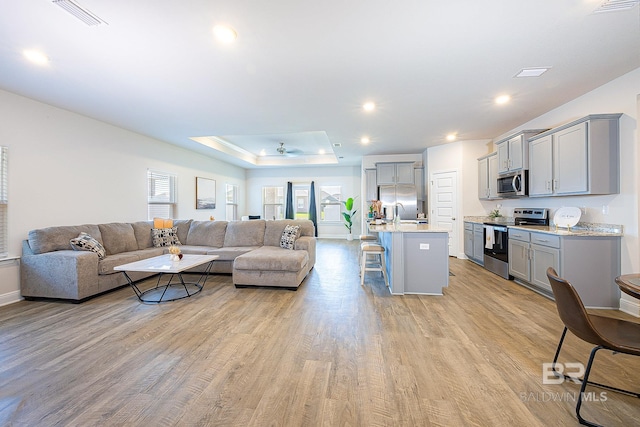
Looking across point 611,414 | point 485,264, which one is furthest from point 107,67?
point 485,264

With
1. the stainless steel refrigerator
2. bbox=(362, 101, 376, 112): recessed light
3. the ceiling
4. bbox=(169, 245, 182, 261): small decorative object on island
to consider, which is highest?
bbox=(362, 101, 376, 112): recessed light

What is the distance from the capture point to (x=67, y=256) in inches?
127

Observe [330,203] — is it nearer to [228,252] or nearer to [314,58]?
[228,252]

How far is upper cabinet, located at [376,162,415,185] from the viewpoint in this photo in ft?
22.8

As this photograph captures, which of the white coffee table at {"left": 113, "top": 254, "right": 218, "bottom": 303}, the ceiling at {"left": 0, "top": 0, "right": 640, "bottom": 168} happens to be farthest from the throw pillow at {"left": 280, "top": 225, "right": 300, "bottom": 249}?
the ceiling at {"left": 0, "top": 0, "right": 640, "bottom": 168}

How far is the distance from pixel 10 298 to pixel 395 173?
7.27m

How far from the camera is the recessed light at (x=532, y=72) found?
2775 millimetres

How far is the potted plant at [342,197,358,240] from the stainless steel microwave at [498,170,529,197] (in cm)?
448

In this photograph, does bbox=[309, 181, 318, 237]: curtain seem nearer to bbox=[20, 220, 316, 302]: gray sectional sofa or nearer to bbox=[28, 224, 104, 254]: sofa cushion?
bbox=[20, 220, 316, 302]: gray sectional sofa

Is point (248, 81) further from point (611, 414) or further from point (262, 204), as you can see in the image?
point (262, 204)

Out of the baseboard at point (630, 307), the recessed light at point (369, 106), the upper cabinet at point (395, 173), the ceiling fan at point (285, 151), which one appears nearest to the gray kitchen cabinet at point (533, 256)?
the baseboard at point (630, 307)

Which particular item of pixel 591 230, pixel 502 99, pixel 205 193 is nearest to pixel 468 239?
pixel 591 230

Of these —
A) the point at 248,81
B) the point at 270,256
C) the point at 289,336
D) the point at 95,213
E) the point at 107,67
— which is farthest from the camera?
the point at 95,213

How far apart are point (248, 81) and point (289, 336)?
9.05ft
